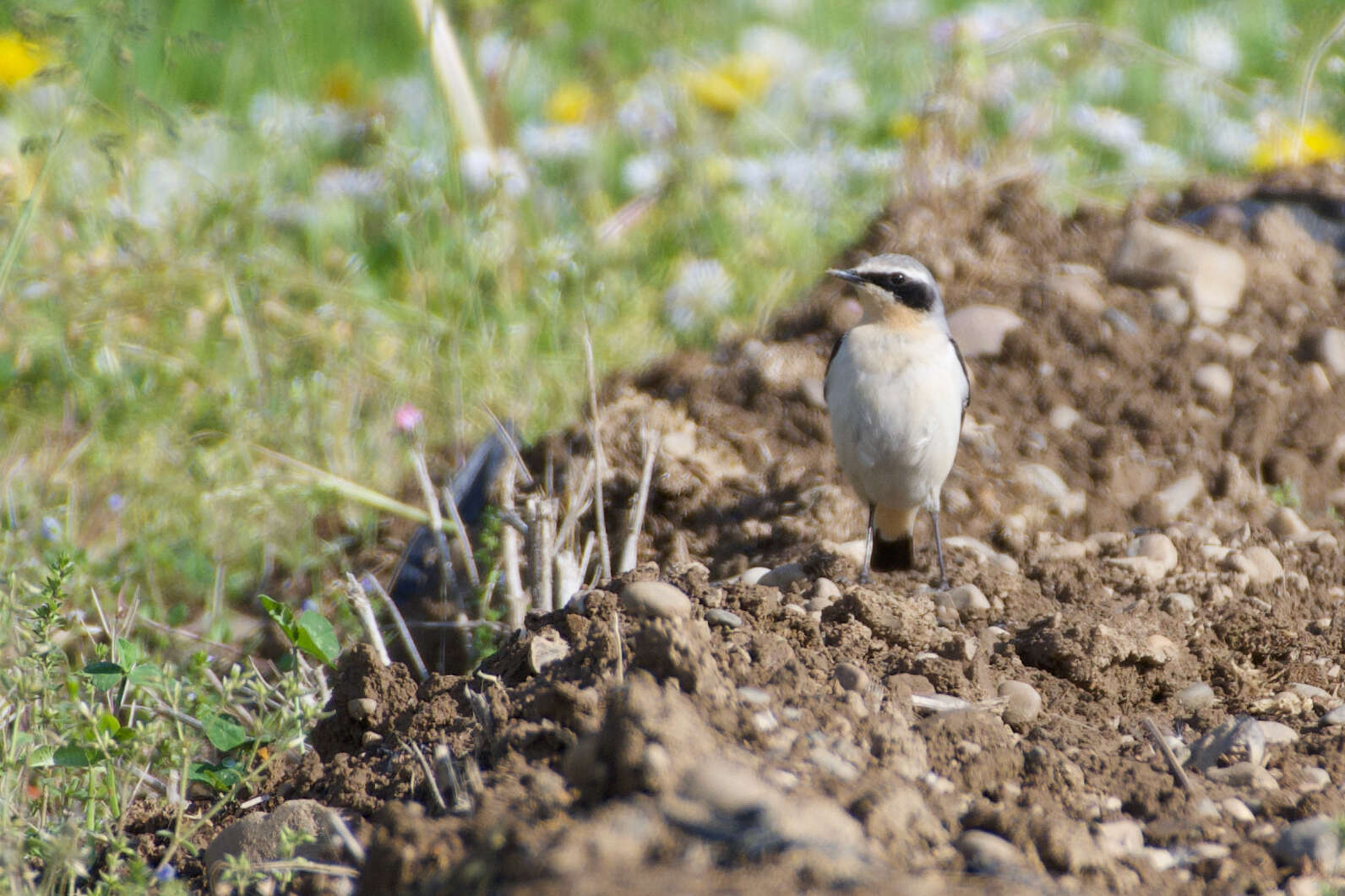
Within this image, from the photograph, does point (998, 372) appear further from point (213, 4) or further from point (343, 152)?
point (213, 4)

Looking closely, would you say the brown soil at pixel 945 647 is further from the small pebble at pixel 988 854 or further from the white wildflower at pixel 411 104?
the white wildflower at pixel 411 104

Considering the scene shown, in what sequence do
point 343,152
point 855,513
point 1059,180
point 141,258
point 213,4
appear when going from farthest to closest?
point 213,4
point 343,152
point 1059,180
point 141,258
point 855,513

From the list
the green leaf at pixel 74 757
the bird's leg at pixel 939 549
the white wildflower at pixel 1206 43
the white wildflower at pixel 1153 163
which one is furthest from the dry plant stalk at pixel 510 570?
the white wildflower at pixel 1206 43

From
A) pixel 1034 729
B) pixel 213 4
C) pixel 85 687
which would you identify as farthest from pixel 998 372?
pixel 213 4

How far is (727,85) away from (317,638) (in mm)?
5436

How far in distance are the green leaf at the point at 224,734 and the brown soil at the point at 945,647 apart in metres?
0.21

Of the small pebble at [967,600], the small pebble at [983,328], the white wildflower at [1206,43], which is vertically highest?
the white wildflower at [1206,43]

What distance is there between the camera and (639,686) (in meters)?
2.46

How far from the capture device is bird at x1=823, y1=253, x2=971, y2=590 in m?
4.72

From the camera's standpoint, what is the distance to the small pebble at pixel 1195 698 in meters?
3.47

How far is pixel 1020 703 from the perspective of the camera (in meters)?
3.28

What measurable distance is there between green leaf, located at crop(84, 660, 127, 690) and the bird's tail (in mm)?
2683

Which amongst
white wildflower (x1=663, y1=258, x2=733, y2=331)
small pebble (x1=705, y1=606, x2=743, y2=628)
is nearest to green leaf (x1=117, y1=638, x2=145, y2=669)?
small pebble (x1=705, y1=606, x2=743, y2=628)

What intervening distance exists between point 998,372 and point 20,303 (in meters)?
4.38
